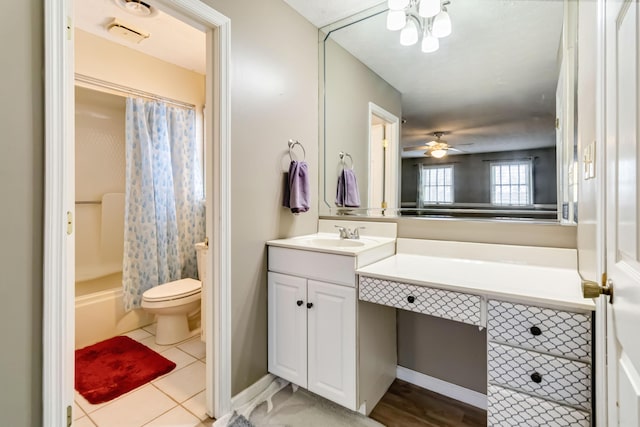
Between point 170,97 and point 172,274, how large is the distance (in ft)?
5.45

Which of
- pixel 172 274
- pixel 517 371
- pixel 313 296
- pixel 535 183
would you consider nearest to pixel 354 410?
pixel 313 296

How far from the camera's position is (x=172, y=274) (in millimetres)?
2855

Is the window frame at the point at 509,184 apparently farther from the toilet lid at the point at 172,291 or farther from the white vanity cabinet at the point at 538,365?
the toilet lid at the point at 172,291

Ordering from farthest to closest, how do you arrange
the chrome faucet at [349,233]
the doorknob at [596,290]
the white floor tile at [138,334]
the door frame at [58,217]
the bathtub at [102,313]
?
1. the white floor tile at [138,334]
2. the bathtub at [102,313]
3. the chrome faucet at [349,233]
4. the door frame at [58,217]
5. the doorknob at [596,290]

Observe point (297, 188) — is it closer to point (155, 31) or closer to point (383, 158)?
point (383, 158)

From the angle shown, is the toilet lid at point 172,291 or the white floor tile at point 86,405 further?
the toilet lid at point 172,291

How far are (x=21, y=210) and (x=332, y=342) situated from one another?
140 centimetres

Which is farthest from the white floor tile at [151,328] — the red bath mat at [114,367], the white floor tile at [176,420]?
the white floor tile at [176,420]

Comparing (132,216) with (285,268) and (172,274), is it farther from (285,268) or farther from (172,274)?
(285,268)

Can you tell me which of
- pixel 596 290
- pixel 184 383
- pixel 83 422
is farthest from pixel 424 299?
pixel 83 422

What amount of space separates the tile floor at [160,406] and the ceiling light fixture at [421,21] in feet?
8.08

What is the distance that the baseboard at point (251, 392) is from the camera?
1.69m

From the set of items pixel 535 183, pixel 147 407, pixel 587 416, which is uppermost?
pixel 535 183

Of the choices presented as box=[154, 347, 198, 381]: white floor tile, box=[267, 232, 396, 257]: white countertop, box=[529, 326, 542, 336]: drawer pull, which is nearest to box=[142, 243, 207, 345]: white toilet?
box=[154, 347, 198, 381]: white floor tile
